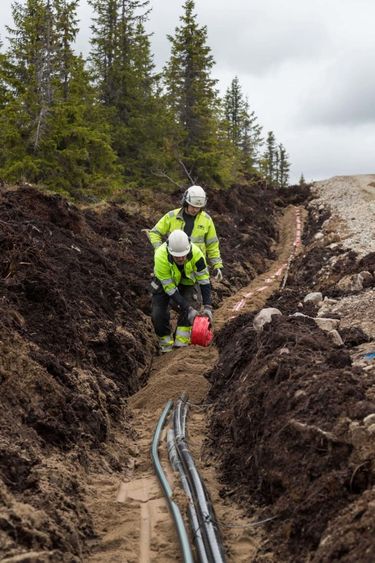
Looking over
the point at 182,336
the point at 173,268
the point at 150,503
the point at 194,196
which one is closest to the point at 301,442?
the point at 150,503

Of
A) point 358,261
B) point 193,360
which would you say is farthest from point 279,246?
point 193,360

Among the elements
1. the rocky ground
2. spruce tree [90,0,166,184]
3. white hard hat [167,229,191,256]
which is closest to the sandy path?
the rocky ground

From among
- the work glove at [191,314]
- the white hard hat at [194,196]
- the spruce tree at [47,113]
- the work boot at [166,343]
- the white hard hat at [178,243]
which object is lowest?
the work boot at [166,343]

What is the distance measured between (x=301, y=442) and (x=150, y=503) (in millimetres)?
1283

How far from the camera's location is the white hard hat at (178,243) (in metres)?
8.13

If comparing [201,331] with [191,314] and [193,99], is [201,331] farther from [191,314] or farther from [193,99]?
[193,99]

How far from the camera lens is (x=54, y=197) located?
1118 cm

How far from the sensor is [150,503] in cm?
446

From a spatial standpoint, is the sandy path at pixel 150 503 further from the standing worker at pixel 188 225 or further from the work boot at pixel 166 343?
the standing worker at pixel 188 225

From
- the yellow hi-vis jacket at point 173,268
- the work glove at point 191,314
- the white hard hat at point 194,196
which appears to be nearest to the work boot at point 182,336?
the work glove at point 191,314

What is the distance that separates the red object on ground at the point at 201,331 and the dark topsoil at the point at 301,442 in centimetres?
149

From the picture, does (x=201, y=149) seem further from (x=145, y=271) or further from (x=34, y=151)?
(x=145, y=271)

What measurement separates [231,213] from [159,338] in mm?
14440

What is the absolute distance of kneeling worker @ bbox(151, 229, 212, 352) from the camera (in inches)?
325
